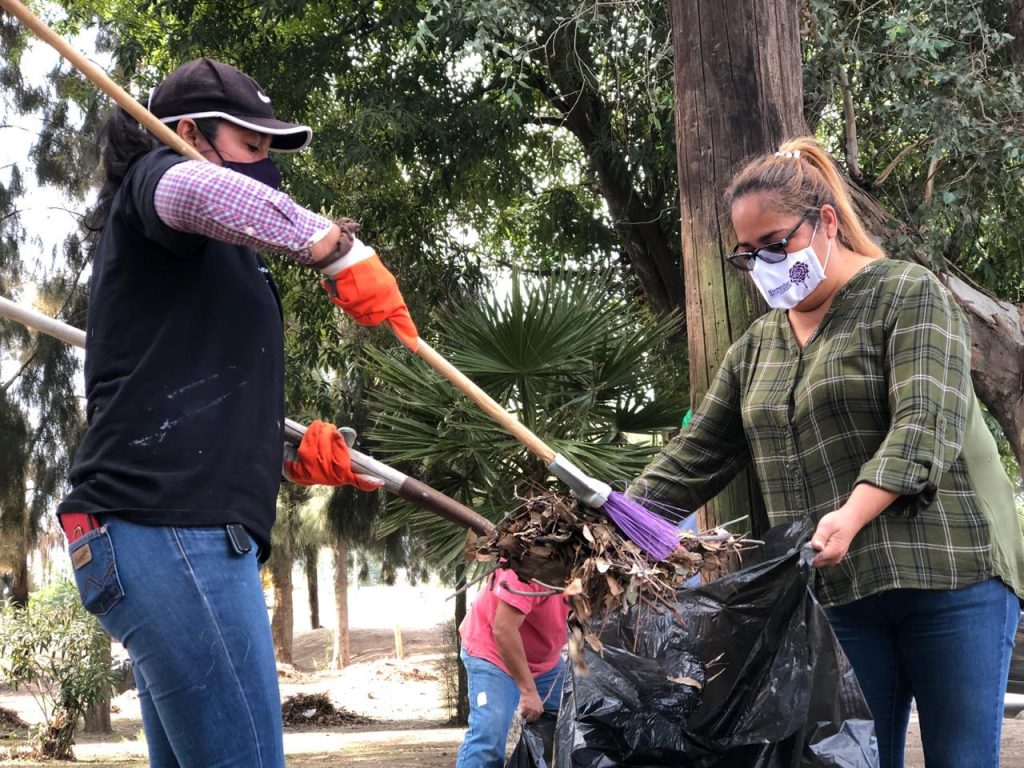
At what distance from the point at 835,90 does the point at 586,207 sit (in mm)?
3400

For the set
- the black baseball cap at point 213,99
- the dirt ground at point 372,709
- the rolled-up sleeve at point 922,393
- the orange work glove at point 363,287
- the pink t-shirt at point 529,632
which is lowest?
the dirt ground at point 372,709

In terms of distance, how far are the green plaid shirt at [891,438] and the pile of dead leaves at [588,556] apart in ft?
0.74

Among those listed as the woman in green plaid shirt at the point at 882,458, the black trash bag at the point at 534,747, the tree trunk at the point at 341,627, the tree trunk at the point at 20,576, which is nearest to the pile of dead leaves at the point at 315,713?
the tree trunk at the point at 20,576

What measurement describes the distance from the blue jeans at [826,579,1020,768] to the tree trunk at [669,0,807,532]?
2.98ft

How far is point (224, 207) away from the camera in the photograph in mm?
1642

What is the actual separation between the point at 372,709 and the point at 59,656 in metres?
6.94

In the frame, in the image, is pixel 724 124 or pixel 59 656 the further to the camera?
pixel 59 656

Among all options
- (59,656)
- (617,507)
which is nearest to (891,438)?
(617,507)

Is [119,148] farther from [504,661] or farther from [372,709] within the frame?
[372,709]

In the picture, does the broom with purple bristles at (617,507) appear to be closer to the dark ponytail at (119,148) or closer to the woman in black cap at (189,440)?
the woman in black cap at (189,440)

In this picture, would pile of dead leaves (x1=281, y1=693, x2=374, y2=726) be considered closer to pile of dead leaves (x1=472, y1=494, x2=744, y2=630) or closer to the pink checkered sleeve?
pile of dead leaves (x1=472, y1=494, x2=744, y2=630)

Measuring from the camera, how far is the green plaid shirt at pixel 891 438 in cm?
218

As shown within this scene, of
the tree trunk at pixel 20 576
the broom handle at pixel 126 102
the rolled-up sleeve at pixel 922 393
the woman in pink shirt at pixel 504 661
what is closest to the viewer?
the broom handle at pixel 126 102

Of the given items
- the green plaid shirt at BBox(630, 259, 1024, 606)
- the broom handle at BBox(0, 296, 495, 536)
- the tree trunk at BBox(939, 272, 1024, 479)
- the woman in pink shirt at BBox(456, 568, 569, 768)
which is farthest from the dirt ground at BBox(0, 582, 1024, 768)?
the tree trunk at BBox(939, 272, 1024, 479)
